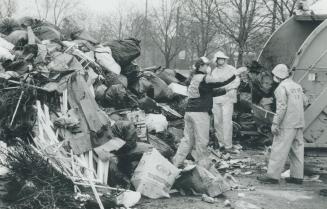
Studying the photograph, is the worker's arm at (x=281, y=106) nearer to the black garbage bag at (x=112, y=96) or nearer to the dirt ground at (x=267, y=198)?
the dirt ground at (x=267, y=198)

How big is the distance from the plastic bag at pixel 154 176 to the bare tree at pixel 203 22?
14392 millimetres

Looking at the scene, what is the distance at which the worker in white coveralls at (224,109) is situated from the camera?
9.20 meters

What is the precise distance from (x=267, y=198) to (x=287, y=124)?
124 centimetres

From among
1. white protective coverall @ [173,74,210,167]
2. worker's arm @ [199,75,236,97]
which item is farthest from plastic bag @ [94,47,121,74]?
worker's arm @ [199,75,236,97]

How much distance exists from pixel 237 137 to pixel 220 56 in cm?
175

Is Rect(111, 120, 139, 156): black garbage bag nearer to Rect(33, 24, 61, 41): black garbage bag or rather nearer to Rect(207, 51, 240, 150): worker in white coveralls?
Rect(207, 51, 240, 150): worker in white coveralls

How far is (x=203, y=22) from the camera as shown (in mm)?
22344

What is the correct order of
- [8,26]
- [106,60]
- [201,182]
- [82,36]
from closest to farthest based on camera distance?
[201,182] → [106,60] → [8,26] → [82,36]

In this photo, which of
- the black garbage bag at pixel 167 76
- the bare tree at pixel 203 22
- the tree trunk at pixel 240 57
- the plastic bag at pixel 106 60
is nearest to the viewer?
the plastic bag at pixel 106 60

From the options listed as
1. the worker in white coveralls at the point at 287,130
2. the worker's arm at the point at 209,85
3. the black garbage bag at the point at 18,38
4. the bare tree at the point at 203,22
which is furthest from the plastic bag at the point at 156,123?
the bare tree at the point at 203,22

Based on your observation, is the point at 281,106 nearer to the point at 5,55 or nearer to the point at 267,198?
the point at 267,198

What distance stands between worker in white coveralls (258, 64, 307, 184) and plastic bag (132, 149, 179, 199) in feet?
5.22

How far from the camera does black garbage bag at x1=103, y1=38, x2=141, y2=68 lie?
9.20m

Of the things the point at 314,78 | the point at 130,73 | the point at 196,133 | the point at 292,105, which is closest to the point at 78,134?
the point at 196,133
